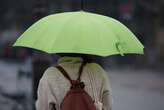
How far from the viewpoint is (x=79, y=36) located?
2732 millimetres

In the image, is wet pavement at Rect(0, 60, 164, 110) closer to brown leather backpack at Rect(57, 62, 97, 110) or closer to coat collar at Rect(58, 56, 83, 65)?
coat collar at Rect(58, 56, 83, 65)

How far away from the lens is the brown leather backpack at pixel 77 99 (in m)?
2.63

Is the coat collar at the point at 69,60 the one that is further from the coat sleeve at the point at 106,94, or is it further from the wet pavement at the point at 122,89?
the wet pavement at the point at 122,89

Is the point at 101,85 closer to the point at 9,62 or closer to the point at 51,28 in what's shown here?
the point at 51,28

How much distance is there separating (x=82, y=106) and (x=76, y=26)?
589mm

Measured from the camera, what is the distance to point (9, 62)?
16.8 meters

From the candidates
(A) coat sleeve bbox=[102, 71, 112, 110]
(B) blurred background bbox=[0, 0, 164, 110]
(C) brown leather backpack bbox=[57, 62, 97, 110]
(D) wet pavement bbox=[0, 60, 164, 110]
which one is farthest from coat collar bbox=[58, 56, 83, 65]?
(B) blurred background bbox=[0, 0, 164, 110]

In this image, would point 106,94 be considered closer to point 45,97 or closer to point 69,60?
point 69,60

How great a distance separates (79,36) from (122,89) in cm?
855

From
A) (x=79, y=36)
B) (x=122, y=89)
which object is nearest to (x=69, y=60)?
(x=79, y=36)

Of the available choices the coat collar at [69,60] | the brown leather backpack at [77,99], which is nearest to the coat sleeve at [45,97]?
the brown leather backpack at [77,99]

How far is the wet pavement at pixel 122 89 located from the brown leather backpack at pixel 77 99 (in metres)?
3.82

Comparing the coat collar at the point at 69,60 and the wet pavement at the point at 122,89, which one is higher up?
the coat collar at the point at 69,60

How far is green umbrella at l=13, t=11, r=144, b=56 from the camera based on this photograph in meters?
2.69
